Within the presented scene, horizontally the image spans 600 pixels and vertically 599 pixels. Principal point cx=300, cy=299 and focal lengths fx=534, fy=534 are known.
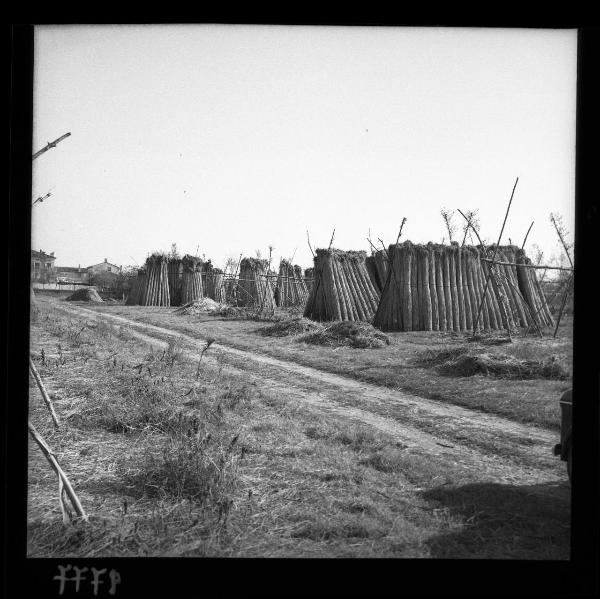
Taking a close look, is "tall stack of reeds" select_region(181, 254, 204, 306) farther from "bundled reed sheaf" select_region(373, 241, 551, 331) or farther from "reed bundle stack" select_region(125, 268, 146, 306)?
"bundled reed sheaf" select_region(373, 241, 551, 331)

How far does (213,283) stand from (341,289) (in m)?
10.1

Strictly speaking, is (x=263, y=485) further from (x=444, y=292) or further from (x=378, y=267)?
(x=378, y=267)

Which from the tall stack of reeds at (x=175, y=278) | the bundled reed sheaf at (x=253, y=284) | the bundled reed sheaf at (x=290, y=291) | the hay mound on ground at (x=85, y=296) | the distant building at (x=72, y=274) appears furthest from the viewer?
the distant building at (x=72, y=274)

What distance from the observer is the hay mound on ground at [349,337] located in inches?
383

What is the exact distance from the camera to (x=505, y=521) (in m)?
2.98

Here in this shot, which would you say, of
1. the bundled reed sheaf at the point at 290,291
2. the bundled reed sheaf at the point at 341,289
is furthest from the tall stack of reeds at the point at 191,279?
the bundled reed sheaf at the point at 341,289

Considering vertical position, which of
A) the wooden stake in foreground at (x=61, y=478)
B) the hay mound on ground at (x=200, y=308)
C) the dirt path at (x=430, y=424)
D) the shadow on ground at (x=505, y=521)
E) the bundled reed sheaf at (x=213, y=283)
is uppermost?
the bundled reed sheaf at (x=213, y=283)

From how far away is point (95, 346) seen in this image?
8.92 m

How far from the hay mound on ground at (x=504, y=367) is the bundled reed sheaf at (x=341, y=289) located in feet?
21.1

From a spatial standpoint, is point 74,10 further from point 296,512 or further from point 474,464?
point 474,464

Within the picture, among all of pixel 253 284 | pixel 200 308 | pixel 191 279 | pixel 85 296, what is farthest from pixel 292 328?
pixel 85 296

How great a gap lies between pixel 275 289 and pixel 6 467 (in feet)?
58.1

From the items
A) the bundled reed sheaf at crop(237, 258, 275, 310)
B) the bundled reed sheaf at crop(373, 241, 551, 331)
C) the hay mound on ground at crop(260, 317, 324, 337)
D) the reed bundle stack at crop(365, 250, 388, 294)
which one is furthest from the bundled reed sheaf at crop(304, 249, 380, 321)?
the bundled reed sheaf at crop(237, 258, 275, 310)

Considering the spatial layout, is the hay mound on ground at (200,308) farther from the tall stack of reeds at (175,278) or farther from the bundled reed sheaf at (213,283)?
the tall stack of reeds at (175,278)
